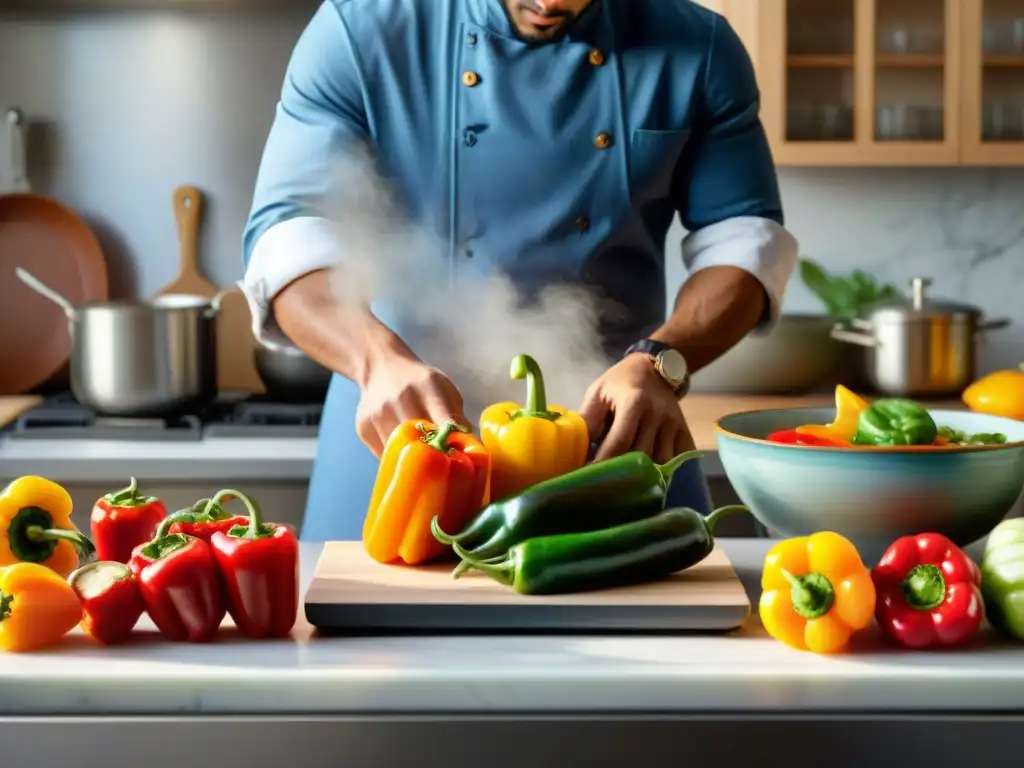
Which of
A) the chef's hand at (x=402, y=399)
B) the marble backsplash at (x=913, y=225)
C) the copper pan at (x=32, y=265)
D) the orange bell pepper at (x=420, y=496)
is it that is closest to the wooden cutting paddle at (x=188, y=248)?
the copper pan at (x=32, y=265)

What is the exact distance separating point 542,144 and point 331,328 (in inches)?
15.8

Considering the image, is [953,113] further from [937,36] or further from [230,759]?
[230,759]

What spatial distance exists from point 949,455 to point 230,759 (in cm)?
61

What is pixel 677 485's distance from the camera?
1748 mm

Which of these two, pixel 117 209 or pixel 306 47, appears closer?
pixel 306 47

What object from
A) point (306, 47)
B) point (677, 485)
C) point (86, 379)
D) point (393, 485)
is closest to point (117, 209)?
point (86, 379)

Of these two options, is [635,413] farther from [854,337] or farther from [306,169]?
[854,337]

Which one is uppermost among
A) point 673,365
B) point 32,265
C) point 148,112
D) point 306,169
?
point 148,112

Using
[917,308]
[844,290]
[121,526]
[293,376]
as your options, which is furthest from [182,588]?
[844,290]

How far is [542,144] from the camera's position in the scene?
5.83 feet

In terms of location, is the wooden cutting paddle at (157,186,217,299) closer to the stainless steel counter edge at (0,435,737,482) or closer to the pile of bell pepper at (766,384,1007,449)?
the stainless steel counter edge at (0,435,737,482)

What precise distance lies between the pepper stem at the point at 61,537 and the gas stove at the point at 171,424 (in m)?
1.29

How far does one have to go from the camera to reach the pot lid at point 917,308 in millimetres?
2648

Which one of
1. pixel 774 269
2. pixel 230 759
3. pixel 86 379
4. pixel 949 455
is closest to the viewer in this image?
pixel 230 759
